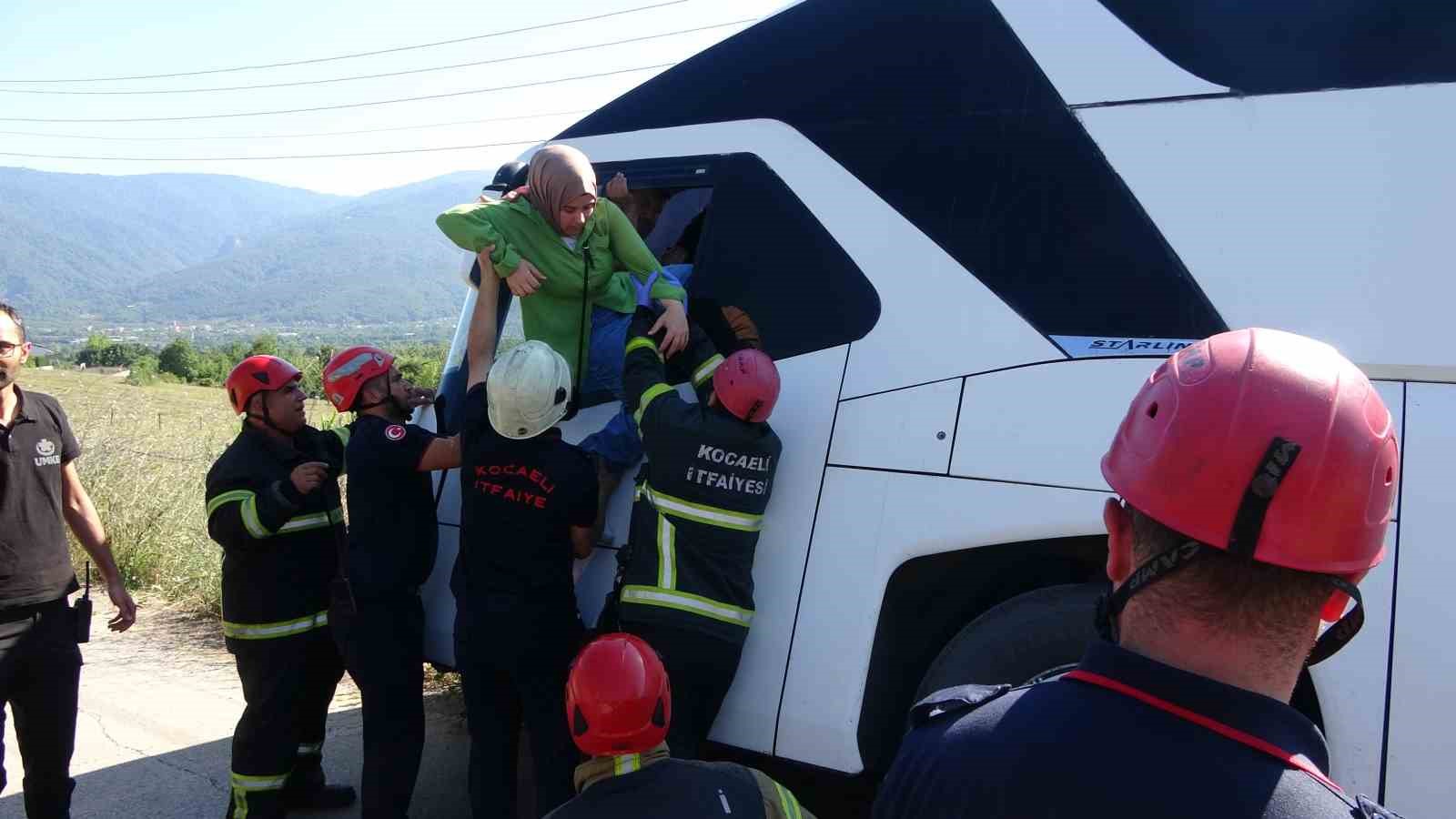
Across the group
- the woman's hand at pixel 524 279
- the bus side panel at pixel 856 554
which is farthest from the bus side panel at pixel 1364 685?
the woman's hand at pixel 524 279

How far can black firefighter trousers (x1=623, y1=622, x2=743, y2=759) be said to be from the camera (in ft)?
10.3

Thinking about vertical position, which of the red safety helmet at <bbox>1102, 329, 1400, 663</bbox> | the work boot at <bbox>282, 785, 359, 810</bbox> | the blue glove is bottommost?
the work boot at <bbox>282, 785, 359, 810</bbox>

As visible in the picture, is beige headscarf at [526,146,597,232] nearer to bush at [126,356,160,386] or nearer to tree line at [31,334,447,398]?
tree line at [31,334,447,398]

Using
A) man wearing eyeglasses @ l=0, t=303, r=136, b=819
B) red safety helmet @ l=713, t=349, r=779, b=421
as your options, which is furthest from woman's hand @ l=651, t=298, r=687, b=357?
man wearing eyeglasses @ l=0, t=303, r=136, b=819

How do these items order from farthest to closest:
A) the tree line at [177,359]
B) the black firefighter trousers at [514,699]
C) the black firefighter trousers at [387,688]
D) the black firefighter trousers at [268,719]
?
the tree line at [177,359] → the black firefighter trousers at [268,719] → the black firefighter trousers at [387,688] → the black firefighter trousers at [514,699]

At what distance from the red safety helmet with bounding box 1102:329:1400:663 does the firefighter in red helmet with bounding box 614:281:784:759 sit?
1986 mm

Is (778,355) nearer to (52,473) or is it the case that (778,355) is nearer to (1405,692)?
(1405,692)

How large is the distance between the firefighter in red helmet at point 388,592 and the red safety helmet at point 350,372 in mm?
172

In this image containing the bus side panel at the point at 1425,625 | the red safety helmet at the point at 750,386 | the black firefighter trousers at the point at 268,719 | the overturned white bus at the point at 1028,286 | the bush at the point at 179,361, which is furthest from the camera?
the bush at the point at 179,361

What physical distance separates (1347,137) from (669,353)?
6.68ft

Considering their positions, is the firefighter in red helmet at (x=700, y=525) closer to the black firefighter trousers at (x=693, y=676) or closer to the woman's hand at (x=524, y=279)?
the black firefighter trousers at (x=693, y=676)

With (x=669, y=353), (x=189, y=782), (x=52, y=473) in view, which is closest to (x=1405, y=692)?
(x=669, y=353)

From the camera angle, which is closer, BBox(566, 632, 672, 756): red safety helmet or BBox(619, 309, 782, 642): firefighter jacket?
BBox(566, 632, 672, 756): red safety helmet

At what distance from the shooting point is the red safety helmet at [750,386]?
308cm
